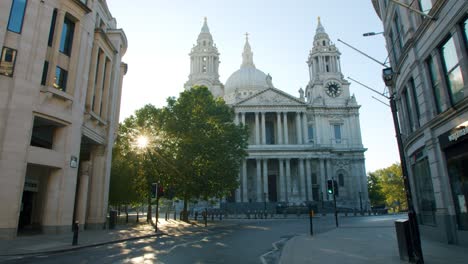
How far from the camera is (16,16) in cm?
1839

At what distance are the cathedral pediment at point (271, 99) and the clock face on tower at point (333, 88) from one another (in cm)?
884

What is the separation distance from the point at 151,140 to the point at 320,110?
45373 millimetres

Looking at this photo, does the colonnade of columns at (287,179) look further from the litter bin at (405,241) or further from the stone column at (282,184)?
the litter bin at (405,241)

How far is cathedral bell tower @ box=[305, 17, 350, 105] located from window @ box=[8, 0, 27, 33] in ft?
199

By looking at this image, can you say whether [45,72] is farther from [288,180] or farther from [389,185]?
[389,185]

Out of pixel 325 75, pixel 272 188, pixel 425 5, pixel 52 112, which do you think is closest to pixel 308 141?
pixel 272 188

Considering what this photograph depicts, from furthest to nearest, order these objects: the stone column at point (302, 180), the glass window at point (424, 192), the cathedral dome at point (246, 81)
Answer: the cathedral dome at point (246, 81)
the stone column at point (302, 180)
the glass window at point (424, 192)

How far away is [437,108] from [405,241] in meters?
7.28

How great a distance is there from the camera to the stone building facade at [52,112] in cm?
1730

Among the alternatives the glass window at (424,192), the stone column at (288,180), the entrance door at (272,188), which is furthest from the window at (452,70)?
the entrance door at (272,188)

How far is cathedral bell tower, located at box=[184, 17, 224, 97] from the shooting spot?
79188 millimetres

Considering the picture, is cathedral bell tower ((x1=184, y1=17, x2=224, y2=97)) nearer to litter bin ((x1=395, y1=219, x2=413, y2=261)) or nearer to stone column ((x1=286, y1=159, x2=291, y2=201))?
stone column ((x1=286, y1=159, x2=291, y2=201))

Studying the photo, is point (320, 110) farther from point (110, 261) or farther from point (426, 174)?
point (110, 261)

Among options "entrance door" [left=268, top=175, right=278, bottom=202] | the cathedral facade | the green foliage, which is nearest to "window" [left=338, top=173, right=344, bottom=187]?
the cathedral facade
